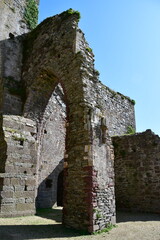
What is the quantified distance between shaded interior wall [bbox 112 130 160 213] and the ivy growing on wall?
859 centimetres

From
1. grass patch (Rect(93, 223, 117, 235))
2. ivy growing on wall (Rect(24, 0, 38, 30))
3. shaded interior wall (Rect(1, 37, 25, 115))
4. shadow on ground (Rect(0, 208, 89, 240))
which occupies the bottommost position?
grass patch (Rect(93, 223, 117, 235))

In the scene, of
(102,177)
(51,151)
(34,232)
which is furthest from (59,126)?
(34,232)

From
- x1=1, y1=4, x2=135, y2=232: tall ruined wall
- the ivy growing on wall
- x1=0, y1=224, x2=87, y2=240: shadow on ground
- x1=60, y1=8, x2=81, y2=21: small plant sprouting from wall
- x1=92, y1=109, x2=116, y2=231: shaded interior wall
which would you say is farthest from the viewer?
the ivy growing on wall

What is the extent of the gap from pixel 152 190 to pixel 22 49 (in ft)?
32.0

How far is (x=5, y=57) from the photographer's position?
10.6m

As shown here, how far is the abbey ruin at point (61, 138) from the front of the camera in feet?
21.6

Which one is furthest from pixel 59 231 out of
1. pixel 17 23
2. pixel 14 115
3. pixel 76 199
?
pixel 17 23

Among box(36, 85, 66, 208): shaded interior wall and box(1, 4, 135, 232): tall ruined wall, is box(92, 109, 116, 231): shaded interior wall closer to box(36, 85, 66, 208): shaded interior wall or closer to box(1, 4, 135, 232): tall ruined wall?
box(1, 4, 135, 232): tall ruined wall

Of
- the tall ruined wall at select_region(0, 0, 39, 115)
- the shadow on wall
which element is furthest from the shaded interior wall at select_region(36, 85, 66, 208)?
the tall ruined wall at select_region(0, 0, 39, 115)

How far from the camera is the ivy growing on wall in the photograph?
12.6 meters

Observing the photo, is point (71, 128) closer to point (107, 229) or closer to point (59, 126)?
point (107, 229)

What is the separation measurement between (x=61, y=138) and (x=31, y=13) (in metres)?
7.76

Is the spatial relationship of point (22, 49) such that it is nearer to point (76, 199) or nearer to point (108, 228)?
point (76, 199)

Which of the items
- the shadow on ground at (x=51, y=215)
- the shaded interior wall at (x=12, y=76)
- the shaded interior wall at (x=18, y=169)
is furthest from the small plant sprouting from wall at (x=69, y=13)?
the shadow on ground at (x=51, y=215)
